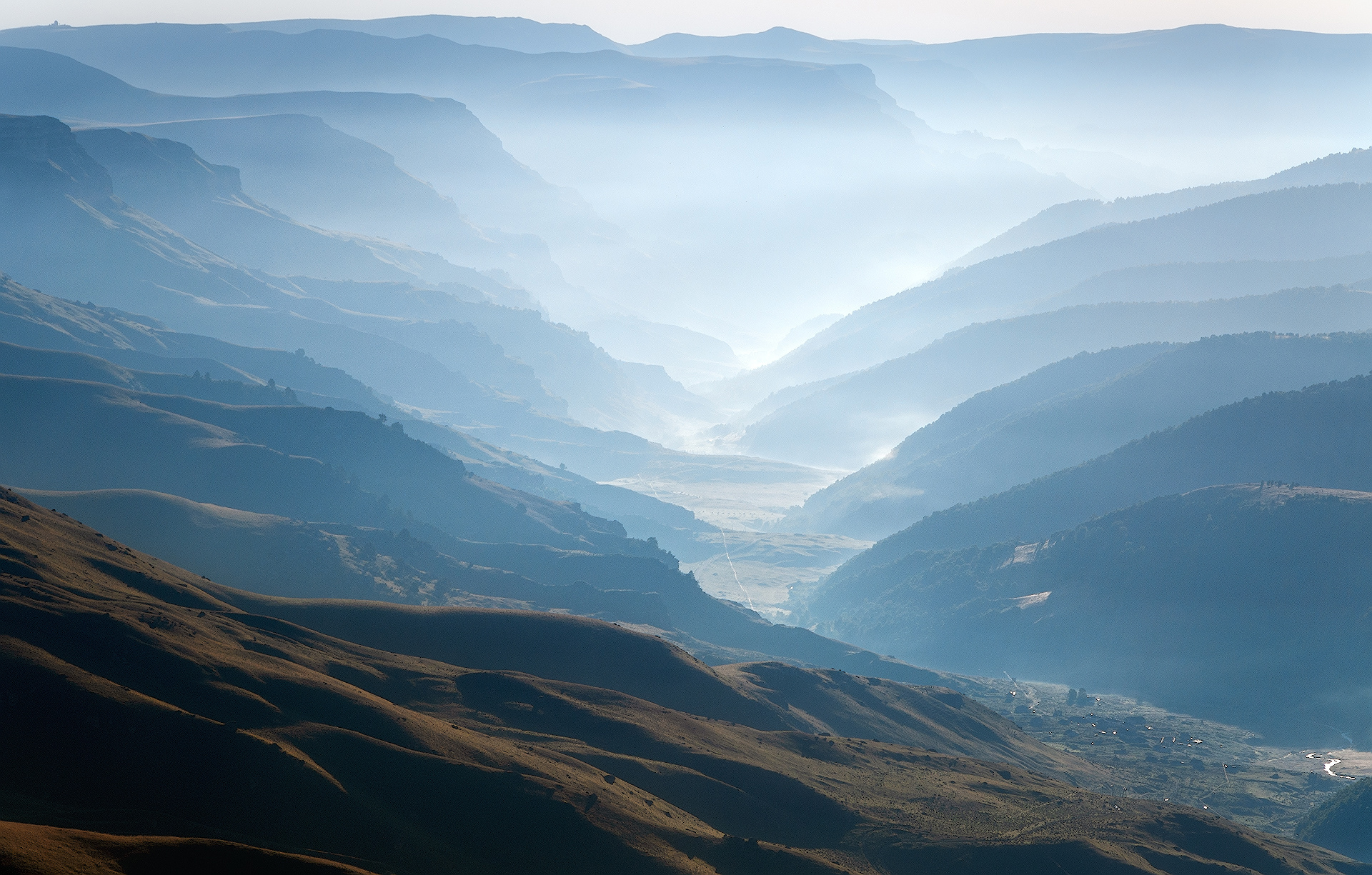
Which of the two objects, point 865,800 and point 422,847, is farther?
point 865,800

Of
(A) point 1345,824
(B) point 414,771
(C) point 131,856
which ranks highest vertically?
(A) point 1345,824

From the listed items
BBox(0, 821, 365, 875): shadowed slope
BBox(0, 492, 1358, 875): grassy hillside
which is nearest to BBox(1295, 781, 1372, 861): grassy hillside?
BBox(0, 492, 1358, 875): grassy hillside

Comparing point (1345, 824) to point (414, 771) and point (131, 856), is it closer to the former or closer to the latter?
point (414, 771)

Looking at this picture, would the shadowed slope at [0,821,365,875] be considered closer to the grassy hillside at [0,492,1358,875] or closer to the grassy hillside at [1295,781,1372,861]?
the grassy hillside at [0,492,1358,875]

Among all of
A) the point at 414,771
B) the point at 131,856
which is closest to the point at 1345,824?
the point at 414,771

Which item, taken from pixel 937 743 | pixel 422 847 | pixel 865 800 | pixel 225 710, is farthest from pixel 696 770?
pixel 937 743

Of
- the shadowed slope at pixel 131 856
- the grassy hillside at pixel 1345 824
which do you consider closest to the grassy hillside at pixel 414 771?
the shadowed slope at pixel 131 856

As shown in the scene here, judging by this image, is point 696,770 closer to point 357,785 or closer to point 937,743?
point 357,785

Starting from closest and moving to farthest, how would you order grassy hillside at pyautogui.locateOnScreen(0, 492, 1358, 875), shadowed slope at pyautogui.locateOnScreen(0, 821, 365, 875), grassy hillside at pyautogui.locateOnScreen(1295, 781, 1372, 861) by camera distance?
shadowed slope at pyautogui.locateOnScreen(0, 821, 365, 875) < grassy hillside at pyautogui.locateOnScreen(0, 492, 1358, 875) < grassy hillside at pyautogui.locateOnScreen(1295, 781, 1372, 861)
